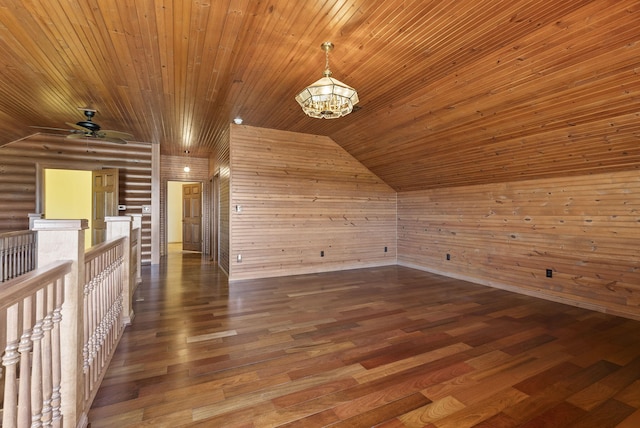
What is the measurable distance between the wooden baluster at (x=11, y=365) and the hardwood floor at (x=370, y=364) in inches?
38.0

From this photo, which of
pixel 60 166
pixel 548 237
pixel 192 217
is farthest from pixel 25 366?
pixel 192 217

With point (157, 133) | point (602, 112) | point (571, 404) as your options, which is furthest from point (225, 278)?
point (602, 112)

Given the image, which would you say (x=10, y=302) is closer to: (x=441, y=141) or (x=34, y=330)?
(x=34, y=330)

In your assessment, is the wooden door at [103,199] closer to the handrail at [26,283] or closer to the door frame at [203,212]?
the door frame at [203,212]

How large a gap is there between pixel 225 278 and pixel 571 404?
15.6 ft

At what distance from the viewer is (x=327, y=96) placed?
2.58 meters

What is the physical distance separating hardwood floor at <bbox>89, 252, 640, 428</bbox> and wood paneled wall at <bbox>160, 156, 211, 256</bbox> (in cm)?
445

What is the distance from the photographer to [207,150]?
24.5 feet

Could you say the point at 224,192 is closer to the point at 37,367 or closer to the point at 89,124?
the point at 89,124

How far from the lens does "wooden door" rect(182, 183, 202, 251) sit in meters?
8.77

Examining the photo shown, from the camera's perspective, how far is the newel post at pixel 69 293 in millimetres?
1355

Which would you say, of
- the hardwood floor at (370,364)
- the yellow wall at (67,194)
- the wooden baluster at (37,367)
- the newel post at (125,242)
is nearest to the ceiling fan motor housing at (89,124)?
the newel post at (125,242)

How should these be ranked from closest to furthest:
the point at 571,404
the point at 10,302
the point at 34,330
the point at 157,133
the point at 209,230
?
the point at 10,302 < the point at 34,330 < the point at 571,404 < the point at 157,133 < the point at 209,230

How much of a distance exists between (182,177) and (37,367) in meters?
7.78
